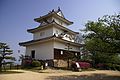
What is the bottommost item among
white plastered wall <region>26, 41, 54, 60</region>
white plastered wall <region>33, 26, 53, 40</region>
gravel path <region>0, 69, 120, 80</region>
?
gravel path <region>0, 69, 120, 80</region>

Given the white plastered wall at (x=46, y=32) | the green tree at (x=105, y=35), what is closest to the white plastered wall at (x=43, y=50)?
the white plastered wall at (x=46, y=32)

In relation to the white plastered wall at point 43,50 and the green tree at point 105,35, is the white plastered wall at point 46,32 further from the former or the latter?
the green tree at point 105,35

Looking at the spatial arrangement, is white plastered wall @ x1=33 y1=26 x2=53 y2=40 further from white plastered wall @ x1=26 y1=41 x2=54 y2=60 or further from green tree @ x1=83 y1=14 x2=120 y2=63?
green tree @ x1=83 y1=14 x2=120 y2=63

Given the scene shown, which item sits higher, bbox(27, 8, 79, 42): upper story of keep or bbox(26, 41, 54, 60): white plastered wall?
bbox(27, 8, 79, 42): upper story of keep

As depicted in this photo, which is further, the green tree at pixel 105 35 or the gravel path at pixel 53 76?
the green tree at pixel 105 35

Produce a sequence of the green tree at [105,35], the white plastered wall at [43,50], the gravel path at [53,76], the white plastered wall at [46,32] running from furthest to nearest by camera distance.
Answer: the white plastered wall at [46,32] → the white plastered wall at [43,50] → the green tree at [105,35] → the gravel path at [53,76]

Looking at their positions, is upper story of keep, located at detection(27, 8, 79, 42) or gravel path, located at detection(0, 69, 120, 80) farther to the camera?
upper story of keep, located at detection(27, 8, 79, 42)

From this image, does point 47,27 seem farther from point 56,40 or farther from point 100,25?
point 100,25

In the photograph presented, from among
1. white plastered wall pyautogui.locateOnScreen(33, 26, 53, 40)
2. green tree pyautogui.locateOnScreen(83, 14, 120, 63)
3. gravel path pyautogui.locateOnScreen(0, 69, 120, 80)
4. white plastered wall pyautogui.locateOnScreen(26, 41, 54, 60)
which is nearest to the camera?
gravel path pyautogui.locateOnScreen(0, 69, 120, 80)

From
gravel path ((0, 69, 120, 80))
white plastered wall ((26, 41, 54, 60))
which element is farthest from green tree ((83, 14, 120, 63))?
white plastered wall ((26, 41, 54, 60))

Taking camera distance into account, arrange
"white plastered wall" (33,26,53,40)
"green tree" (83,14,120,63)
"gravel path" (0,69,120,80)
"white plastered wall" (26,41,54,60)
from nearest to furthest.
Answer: "gravel path" (0,69,120,80), "green tree" (83,14,120,63), "white plastered wall" (26,41,54,60), "white plastered wall" (33,26,53,40)

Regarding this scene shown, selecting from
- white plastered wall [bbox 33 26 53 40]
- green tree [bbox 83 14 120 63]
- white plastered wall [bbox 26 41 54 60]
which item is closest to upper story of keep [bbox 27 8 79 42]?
white plastered wall [bbox 33 26 53 40]

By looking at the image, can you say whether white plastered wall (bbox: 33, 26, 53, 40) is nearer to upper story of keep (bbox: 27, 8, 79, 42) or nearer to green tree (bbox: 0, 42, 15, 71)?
upper story of keep (bbox: 27, 8, 79, 42)

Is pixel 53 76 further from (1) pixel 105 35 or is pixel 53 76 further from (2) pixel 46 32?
(2) pixel 46 32
